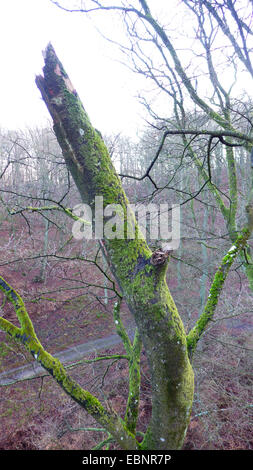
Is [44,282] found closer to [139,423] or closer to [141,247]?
[139,423]

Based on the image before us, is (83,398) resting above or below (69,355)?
above

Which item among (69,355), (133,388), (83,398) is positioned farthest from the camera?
(69,355)

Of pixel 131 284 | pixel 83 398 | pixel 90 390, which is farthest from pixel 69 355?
pixel 131 284

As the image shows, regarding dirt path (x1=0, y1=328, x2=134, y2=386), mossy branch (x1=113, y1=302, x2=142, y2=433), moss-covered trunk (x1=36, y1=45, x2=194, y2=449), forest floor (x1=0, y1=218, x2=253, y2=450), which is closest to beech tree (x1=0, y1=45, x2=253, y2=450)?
moss-covered trunk (x1=36, y1=45, x2=194, y2=449)

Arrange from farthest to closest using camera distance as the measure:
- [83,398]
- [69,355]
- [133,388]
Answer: [69,355]
[133,388]
[83,398]

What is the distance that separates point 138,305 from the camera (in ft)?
5.84

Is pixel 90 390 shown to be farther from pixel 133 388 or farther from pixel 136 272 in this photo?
pixel 136 272

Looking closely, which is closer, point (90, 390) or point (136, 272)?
point (136, 272)

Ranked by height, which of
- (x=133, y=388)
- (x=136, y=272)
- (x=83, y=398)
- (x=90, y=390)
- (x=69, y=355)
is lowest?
(x=69, y=355)

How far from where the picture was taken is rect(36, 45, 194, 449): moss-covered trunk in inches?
69.7

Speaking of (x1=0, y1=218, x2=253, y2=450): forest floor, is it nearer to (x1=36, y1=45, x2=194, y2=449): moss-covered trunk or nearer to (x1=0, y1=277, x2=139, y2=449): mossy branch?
(x1=0, y1=277, x2=139, y2=449): mossy branch

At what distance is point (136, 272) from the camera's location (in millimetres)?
1825

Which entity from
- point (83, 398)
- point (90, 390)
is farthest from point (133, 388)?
point (90, 390)

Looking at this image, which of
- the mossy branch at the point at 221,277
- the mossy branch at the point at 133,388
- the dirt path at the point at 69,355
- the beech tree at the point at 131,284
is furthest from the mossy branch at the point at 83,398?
the dirt path at the point at 69,355
